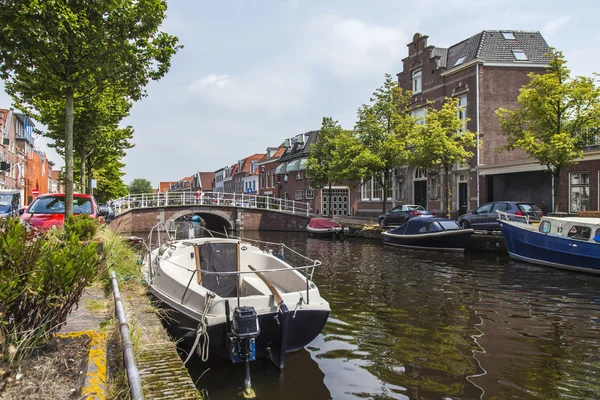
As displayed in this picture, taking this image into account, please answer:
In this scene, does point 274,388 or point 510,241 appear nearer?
point 274,388

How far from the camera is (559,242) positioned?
A: 1412cm

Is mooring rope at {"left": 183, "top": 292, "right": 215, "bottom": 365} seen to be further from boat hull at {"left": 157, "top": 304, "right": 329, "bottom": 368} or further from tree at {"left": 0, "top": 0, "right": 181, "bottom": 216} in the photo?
tree at {"left": 0, "top": 0, "right": 181, "bottom": 216}

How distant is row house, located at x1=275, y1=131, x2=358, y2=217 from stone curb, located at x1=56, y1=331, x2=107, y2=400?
34798mm

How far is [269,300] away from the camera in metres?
5.73

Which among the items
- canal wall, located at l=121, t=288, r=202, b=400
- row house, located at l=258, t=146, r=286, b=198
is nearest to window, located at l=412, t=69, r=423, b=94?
row house, located at l=258, t=146, r=286, b=198

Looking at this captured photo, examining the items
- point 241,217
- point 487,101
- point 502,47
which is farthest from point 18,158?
point 502,47

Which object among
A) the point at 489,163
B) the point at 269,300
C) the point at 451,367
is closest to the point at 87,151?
the point at 269,300

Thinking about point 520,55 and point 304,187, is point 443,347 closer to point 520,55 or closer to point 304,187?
point 520,55

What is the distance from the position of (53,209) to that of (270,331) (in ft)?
31.7

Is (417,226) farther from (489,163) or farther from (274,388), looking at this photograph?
(274,388)

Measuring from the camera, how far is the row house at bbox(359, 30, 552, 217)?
24.7 meters

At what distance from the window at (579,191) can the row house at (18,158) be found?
3021 cm

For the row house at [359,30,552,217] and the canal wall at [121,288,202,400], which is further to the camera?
the row house at [359,30,552,217]

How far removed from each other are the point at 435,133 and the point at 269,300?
61.3ft
